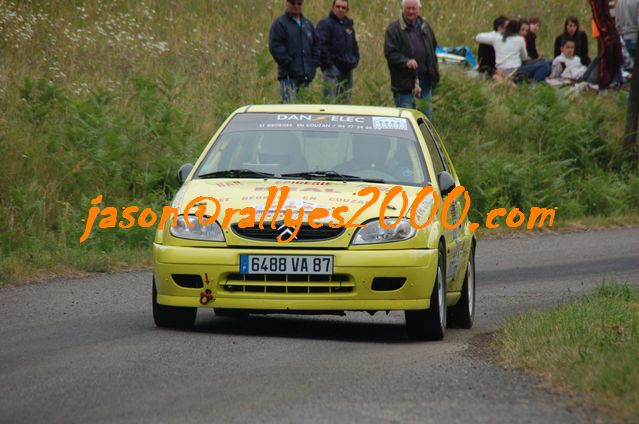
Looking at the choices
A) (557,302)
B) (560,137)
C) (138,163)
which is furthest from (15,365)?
(560,137)

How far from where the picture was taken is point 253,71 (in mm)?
23891

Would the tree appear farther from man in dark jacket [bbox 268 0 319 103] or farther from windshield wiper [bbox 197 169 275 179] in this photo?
windshield wiper [bbox 197 169 275 179]

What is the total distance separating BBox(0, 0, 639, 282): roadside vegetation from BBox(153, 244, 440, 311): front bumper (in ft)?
13.4

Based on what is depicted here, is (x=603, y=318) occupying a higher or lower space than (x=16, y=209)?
higher

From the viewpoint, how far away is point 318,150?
10180 mm

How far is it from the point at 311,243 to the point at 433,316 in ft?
3.19

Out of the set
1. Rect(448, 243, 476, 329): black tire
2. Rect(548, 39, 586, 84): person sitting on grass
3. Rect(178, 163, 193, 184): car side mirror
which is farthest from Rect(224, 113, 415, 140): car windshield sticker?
Rect(548, 39, 586, 84): person sitting on grass

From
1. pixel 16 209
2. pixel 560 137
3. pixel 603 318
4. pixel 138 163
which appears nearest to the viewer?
pixel 603 318

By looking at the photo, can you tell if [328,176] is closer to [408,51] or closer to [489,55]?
[408,51]

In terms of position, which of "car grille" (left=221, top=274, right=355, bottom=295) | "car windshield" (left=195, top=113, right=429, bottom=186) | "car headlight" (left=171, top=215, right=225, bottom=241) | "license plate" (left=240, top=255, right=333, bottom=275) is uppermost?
"car windshield" (left=195, top=113, right=429, bottom=186)

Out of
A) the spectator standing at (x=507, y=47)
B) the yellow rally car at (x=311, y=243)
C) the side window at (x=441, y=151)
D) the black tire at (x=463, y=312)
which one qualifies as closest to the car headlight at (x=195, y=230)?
the yellow rally car at (x=311, y=243)

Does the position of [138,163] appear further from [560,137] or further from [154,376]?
[154,376]

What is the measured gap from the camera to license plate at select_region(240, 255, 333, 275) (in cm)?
898

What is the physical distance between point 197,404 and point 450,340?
3.13 m
